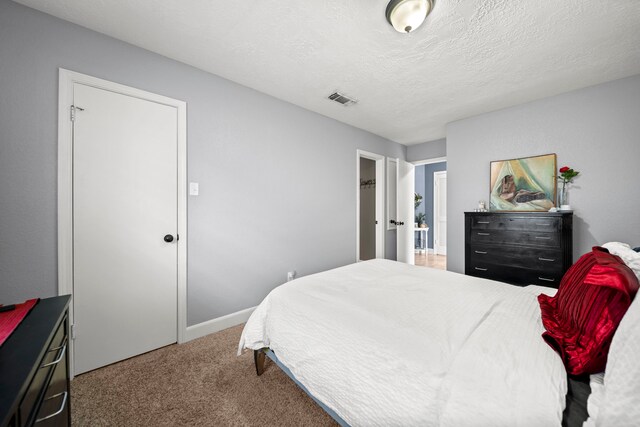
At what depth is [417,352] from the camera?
986 millimetres

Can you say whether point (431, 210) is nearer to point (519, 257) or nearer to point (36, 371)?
point (519, 257)

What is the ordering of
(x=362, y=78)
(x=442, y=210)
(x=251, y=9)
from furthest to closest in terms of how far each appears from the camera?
1. (x=442, y=210)
2. (x=362, y=78)
3. (x=251, y=9)

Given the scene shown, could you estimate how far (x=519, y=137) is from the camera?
120 inches

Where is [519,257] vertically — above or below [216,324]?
above

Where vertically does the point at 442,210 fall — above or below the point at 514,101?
below

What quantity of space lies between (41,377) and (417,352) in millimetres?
1336

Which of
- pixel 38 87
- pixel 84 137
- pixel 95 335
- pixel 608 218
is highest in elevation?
pixel 38 87

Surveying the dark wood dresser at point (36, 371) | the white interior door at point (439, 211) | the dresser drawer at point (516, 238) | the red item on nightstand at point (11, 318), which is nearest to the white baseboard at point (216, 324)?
the dark wood dresser at point (36, 371)

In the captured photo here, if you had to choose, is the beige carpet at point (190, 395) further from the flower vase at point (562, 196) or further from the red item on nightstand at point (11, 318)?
the flower vase at point (562, 196)

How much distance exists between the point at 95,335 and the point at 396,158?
478cm

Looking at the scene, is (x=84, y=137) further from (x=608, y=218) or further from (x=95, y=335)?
(x=608, y=218)

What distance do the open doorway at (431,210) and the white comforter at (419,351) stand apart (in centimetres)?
499

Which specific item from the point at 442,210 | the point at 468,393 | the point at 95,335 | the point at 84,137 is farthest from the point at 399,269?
the point at 442,210

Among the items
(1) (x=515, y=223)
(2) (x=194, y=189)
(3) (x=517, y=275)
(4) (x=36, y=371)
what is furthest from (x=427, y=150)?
(4) (x=36, y=371)
